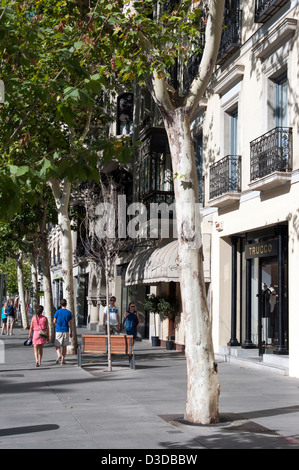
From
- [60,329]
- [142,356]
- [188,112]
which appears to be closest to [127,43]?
[188,112]

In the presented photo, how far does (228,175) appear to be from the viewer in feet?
59.3

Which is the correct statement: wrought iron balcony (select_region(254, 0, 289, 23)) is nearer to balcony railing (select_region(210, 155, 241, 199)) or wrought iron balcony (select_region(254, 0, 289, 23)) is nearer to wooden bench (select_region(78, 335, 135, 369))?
balcony railing (select_region(210, 155, 241, 199))

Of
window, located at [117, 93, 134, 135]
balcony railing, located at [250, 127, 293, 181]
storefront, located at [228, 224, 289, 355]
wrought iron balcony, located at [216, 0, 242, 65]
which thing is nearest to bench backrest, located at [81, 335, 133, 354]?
storefront, located at [228, 224, 289, 355]

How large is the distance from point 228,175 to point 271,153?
285cm

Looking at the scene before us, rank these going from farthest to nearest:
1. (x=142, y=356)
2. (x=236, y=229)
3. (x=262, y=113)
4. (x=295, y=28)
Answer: (x=142, y=356) → (x=236, y=229) → (x=262, y=113) → (x=295, y=28)

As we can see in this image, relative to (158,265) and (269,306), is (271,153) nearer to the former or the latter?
(269,306)

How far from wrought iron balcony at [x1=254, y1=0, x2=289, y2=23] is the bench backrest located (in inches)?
346

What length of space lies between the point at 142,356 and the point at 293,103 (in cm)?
944

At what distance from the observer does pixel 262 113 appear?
16500mm

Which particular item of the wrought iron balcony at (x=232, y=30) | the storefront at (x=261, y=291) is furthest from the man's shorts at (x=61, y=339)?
the wrought iron balcony at (x=232, y=30)

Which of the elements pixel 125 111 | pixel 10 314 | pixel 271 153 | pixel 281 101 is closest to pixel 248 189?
pixel 271 153

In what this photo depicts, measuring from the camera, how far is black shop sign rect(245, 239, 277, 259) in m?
16.4

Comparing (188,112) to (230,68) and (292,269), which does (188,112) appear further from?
(230,68)

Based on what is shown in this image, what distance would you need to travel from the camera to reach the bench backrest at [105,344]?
15.8m
